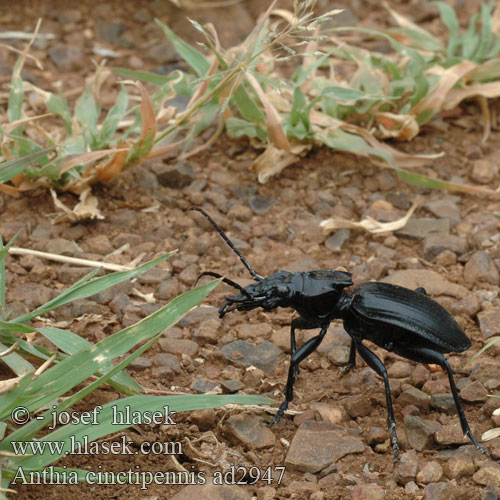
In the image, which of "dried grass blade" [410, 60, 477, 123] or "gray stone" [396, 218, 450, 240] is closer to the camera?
"gray stone" [396, 218, 450, 240]

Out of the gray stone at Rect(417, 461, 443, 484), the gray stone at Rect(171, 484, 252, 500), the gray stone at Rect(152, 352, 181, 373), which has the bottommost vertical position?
the gray stone at Rect(152, 352, 181, 373)

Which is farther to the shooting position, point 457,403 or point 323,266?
point 323,266

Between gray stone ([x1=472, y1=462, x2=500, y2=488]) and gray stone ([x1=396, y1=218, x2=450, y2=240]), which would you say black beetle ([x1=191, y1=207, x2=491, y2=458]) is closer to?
gray stone ([x1=472, y1=462, x2=500, y2=488])

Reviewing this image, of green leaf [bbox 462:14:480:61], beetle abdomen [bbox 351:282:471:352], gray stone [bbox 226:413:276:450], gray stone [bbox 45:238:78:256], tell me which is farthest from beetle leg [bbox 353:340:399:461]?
green leaf [bbox 462:14:480:61]

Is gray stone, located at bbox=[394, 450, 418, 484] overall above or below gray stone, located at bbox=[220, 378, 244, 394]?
above

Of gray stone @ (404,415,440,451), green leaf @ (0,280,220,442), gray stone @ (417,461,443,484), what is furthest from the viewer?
gray stone @ (404,415,440,451)

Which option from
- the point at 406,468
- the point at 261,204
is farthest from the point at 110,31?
the point at 406,468

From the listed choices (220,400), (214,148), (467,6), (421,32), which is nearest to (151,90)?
(214,148)

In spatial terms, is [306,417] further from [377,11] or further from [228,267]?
[377,11]
